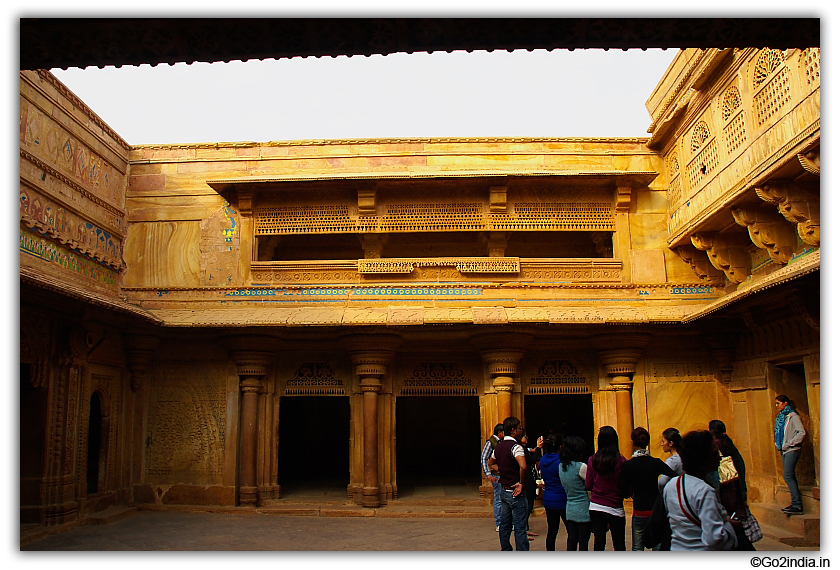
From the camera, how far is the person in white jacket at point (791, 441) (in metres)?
6.63

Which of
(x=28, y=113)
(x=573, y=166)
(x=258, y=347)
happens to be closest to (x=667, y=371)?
(x=573, y=166)

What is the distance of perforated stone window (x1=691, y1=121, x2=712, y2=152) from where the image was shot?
8.04m

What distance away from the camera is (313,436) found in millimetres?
13961

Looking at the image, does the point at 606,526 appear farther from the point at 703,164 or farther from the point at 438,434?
the point at 438,434

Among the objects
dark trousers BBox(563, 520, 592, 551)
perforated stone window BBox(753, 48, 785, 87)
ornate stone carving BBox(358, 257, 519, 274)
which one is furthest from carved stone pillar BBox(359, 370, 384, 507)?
perforated stone window BBox(753, 48, 785, 87)

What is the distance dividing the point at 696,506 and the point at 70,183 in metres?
7.94

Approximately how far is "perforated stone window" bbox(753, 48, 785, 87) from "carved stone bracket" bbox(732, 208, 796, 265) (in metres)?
1.36

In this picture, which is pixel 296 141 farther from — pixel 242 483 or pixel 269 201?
pixel 242 483

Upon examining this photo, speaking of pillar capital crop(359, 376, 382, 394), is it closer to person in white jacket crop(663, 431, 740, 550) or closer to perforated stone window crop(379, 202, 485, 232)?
perforated stone window crop(379, 202, 485, 232)

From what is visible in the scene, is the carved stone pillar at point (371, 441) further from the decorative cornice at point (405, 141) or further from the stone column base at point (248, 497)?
the decorative cornice at point (405, 141)

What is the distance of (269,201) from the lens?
9.39 meters

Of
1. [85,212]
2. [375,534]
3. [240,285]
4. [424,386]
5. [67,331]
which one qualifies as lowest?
[375,534]

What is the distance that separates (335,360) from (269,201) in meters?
2.48

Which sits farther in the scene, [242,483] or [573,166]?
[573,166]
